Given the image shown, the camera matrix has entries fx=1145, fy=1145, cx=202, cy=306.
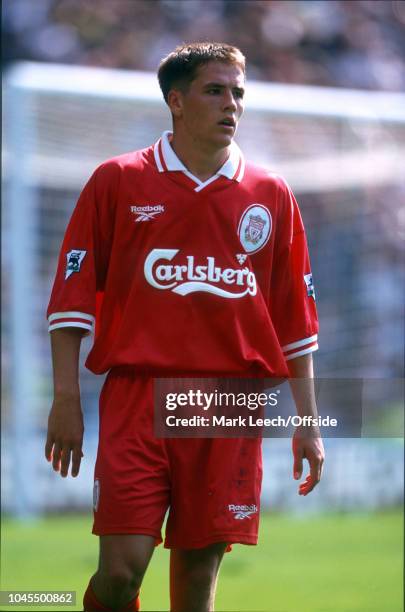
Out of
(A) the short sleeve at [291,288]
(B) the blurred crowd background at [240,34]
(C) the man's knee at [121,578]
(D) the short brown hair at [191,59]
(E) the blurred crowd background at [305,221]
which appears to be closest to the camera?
(C) the man's knee at [121,578]

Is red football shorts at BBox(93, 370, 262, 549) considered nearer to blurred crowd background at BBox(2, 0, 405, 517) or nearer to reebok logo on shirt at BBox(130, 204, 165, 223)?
reebok logo on shirt at BBox(130, 204, 165, 223)

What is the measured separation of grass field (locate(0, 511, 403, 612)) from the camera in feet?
16.0

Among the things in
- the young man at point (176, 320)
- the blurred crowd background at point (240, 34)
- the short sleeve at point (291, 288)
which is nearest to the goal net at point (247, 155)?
the blurred crowd background at point (240, 34)

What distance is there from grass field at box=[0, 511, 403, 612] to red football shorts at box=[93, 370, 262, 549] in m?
0.74

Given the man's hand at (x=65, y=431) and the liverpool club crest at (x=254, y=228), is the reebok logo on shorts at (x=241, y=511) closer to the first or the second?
the man's hand at (x=65, y=431)

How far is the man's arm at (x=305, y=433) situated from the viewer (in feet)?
10.3

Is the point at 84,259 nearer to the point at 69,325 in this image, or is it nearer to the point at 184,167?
the point at 69,325

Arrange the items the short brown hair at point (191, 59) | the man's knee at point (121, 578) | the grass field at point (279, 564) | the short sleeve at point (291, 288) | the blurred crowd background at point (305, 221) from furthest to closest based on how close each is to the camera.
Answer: the blurred crowd background at point (305, 221) → the grass field at point (279, 564) → the short sleeve at point (291, 288) → the short brown hair at point (191, 59) → the man's knee at point (121, 578)

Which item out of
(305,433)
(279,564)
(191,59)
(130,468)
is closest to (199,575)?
(130,468)

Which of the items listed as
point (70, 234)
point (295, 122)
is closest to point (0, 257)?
point (295, 122)

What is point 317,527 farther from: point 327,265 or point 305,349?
point 305,349

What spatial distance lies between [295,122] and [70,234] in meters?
5.85

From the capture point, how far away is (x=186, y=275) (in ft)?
10.0

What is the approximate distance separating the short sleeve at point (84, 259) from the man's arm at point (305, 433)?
1.97 ft
